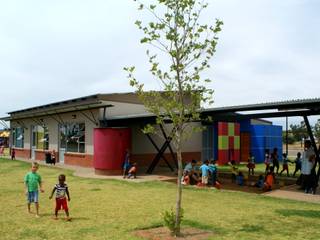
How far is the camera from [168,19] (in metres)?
8.16

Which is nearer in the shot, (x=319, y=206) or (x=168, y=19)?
(x=168, y=19)

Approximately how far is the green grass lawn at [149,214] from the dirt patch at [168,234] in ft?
0.93

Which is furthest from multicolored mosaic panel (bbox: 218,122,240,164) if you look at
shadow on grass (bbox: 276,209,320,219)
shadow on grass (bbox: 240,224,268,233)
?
shadow on grass (bbox: 240,224,268,233)

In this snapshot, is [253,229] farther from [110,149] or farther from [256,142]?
[256,142]

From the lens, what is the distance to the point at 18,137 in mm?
38844

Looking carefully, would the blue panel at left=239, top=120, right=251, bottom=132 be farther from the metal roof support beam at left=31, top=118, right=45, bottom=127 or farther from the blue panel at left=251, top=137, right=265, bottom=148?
the metal roof support beam at left=31, top=118, right=45, bottom=127

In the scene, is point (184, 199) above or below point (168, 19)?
below

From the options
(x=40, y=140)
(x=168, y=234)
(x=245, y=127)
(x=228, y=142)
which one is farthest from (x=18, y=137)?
(x=168, y=234)

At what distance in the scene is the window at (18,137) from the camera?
37875 millimetres

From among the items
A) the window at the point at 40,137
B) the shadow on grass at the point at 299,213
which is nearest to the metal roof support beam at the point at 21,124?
the window at the point at 40,137

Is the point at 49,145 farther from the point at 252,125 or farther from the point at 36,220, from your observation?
the point at 36,220

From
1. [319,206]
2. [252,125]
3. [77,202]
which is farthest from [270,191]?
[252,125]

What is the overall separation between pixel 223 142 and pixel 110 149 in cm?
1199

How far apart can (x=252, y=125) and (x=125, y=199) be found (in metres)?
20.8
